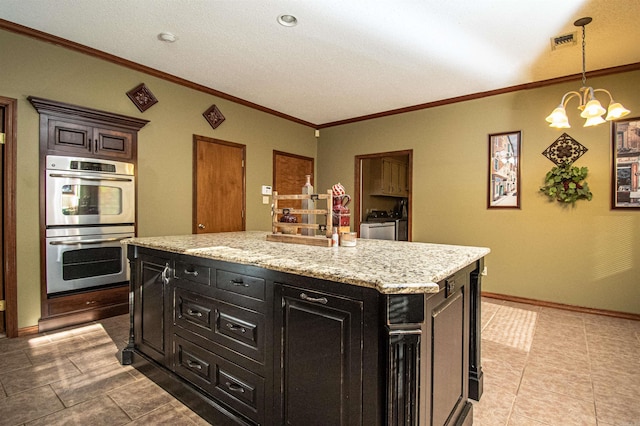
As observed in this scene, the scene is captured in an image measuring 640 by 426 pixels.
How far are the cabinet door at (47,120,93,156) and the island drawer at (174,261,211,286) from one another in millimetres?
2022

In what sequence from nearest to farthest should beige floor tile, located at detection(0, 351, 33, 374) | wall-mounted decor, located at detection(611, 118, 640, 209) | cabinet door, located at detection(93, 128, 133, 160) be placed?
beige floor tile, located at detection(0, 351, 33, 374) → cabinet door, located at detection(93, 128, 133, 160) → wall-mounted decor, located at detection(611, 118, 640, 209)

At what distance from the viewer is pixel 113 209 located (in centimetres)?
328

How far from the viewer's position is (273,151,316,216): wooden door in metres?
5.21

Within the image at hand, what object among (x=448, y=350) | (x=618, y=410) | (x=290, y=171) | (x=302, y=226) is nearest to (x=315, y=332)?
(x=448, y=350)

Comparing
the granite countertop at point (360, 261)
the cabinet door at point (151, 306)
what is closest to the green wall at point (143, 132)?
the cabinet door at point (151, 306)

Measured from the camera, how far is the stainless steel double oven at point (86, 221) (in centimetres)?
294

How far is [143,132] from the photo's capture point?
3.56 m

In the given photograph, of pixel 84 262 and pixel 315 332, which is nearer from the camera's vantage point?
pixel 315 332

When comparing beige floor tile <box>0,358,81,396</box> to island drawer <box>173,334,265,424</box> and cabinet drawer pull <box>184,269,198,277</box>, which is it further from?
cabinet drawer pull <box>184,269,198,277</box>

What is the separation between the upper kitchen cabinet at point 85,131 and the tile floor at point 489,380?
1.68 meters

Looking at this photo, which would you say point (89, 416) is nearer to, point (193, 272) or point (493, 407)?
point (193, 272)

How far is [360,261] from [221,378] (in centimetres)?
100

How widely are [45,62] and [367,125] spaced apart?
4024 mm

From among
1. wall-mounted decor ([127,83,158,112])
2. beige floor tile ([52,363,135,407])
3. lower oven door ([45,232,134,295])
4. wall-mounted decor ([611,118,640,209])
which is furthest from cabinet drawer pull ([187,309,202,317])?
wall-mounted decor ([611,118,640,209])
